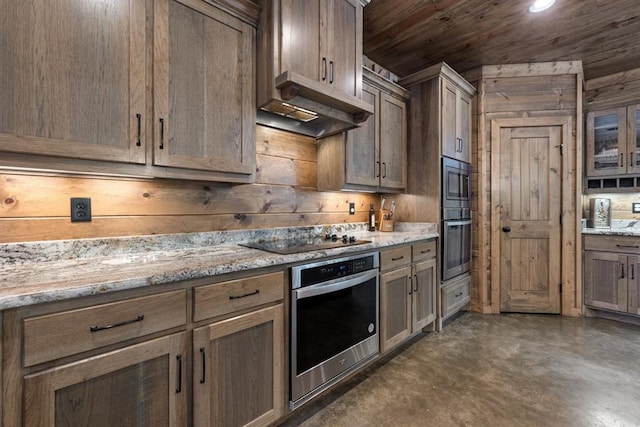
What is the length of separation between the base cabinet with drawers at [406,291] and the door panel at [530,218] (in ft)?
3.87

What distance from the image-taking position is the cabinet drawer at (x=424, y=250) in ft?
8.33

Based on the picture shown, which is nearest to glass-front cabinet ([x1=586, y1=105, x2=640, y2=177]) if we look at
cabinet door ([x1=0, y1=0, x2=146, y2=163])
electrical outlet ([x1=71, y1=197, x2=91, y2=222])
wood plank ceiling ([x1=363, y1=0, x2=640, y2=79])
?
wood plank ceiling ([x1=363, y1=0, x2=640, y2=79])

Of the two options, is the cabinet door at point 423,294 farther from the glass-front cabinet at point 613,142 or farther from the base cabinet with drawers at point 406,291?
the glass-front cabinet at point 613,142

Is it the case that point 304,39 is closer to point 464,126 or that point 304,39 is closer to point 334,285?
point 334,285

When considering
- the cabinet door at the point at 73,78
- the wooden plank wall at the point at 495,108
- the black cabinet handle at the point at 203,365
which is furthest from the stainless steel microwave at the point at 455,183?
the cabinet door at the point at 73,78

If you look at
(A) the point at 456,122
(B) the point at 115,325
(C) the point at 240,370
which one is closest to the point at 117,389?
(B) the point at 115,325

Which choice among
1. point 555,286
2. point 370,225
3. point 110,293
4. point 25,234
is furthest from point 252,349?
point 555,286

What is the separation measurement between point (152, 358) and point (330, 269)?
3.16ft

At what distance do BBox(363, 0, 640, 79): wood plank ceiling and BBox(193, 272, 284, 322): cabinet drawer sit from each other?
7.35ft

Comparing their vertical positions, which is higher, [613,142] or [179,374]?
[613,142]

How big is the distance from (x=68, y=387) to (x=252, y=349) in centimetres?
67

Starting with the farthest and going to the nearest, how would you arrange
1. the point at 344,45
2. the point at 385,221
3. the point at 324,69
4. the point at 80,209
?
the point at 385,221 → the point at 344,45 → the point at 324,69 → the point at 80,209

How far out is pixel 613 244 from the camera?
3068mm

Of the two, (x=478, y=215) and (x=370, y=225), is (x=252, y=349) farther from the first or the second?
(x=478, y=215)
